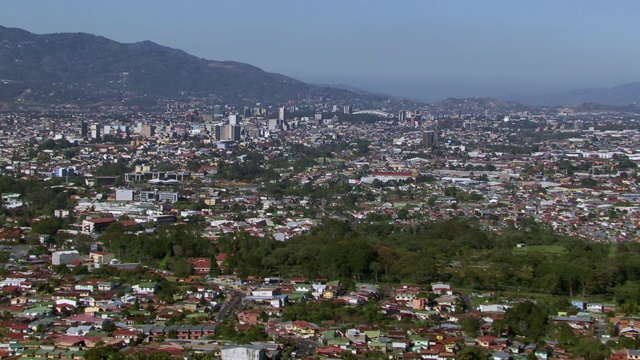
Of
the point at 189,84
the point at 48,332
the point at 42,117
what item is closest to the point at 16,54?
the point at 189,84

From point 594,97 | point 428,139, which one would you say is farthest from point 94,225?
point 594,97

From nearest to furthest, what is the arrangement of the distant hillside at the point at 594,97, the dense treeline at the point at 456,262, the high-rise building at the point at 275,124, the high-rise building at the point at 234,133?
the dense treeline at the point at 456,262, the high-rise building at the point at 234,133, the high-rise building at the point at 275,124, the distant hillside at the point at 594,97

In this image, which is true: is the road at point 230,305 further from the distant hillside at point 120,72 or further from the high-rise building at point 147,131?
the distant hillside at point 120,72

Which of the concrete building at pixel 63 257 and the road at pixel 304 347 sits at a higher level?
the road at pixel 304 347

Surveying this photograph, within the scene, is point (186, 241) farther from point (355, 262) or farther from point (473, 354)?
point (473, 354)

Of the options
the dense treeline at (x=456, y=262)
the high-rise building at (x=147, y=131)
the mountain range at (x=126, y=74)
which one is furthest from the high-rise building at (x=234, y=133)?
the dense treeline at (x=456, y=262)

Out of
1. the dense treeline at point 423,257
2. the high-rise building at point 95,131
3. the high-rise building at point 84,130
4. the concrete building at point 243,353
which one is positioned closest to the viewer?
the concrete building at point 243,353

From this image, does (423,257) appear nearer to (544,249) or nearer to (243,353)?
(544,249)

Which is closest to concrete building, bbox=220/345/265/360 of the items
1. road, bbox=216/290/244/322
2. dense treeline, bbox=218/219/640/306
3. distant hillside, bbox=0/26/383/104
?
road, bbox=216/290/244/322
